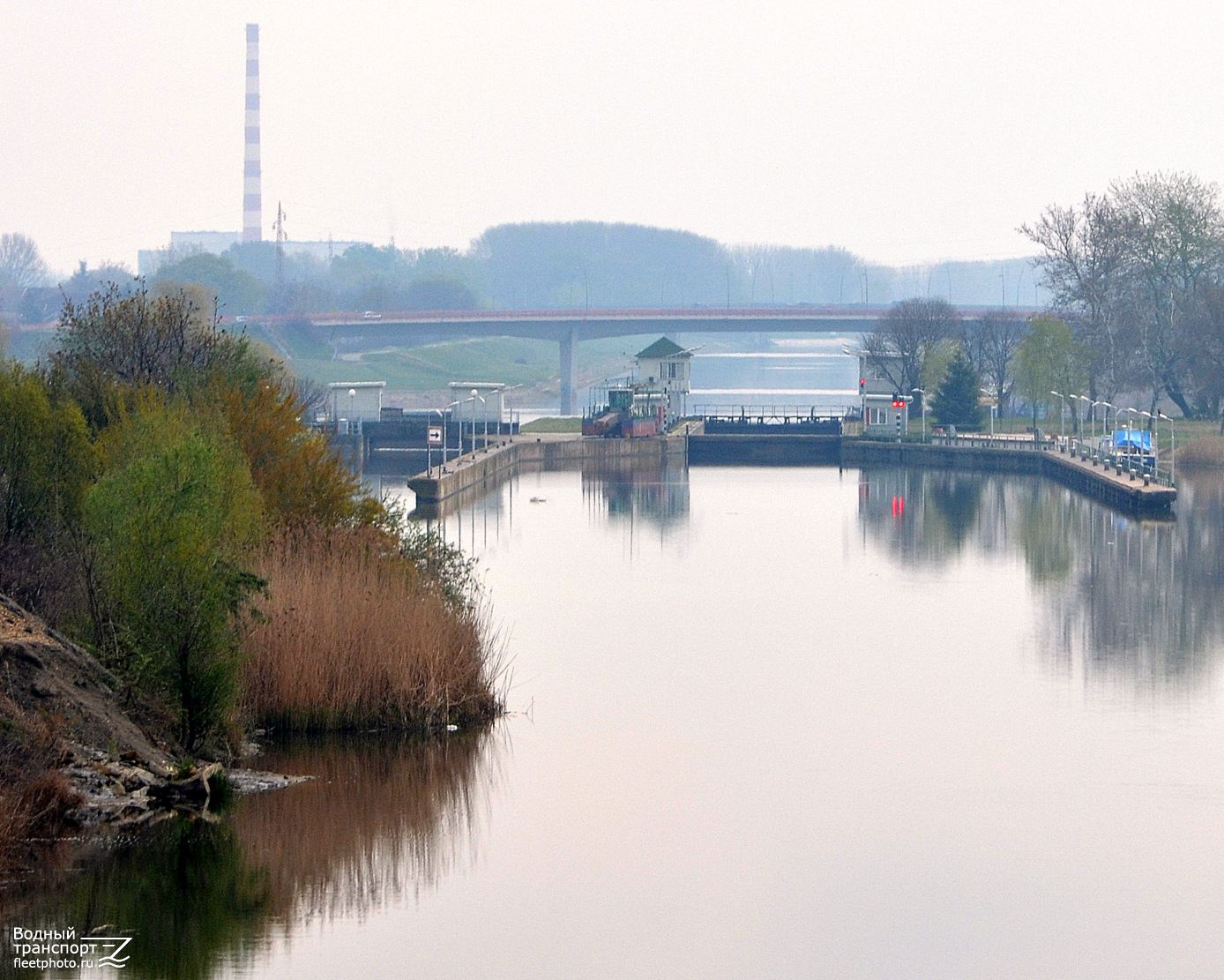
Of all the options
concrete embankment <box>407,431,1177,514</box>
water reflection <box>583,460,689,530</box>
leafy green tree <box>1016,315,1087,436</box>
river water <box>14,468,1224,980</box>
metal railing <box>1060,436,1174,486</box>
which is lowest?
water reflection <box>583,460,689,530</box>

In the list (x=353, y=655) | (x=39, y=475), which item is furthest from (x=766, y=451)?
(x=353, y=655)

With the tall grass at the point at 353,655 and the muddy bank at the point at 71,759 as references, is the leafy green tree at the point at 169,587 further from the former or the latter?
the tall grass at the point at 353,655

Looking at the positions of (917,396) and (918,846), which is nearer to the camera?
(918,846)

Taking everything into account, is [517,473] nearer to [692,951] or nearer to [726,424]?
[726,424]

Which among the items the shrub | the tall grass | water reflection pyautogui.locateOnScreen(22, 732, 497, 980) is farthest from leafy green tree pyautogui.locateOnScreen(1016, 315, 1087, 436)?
water reflection pyautogui.locateOnScreen(22, 732, 497, 980)

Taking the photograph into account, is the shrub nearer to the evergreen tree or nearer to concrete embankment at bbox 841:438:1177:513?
concrete embankment at bbox 841:438:1177:513

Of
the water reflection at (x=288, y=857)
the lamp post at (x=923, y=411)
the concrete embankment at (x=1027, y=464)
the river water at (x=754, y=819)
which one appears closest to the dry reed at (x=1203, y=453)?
the concrete embankment at (x=1027, y=464)

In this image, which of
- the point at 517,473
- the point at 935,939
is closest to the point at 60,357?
the point at 935,939

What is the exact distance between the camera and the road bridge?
417ft

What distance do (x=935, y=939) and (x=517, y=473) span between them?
60.8 meters

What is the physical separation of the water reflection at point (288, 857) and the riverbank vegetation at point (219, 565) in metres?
1.00

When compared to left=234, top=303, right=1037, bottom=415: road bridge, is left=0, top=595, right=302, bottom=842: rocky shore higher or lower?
lower

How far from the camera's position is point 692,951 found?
1585 centimetres

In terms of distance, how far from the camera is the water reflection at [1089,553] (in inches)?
1238
